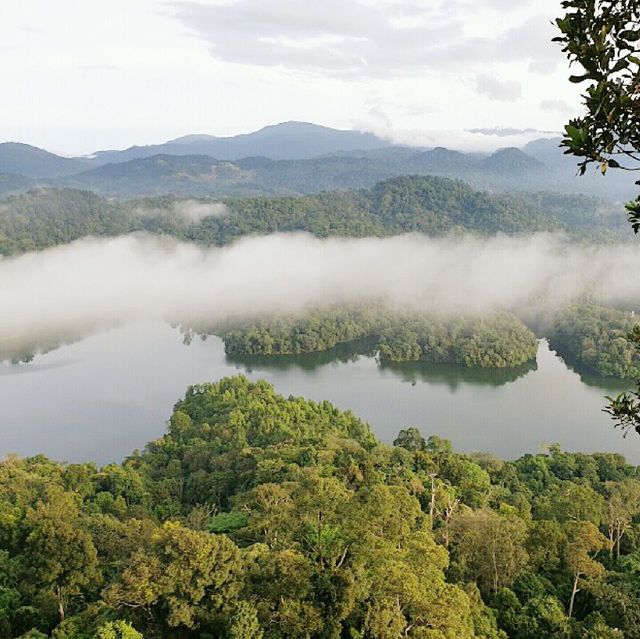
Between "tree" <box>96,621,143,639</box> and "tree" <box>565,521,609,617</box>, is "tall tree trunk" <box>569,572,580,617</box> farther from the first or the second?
"tree" <box>96,621,143,639</box>

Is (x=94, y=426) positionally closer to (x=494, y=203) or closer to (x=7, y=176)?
(x=494, y=203)

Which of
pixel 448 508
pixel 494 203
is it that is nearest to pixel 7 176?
pixel 494 203

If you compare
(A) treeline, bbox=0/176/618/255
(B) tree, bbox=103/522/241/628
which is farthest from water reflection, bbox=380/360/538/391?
(A) treeline, bbox=0/176/618/255

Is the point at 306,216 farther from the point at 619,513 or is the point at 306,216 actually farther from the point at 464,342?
the point at 619,513

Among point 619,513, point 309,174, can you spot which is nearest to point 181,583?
point 619,513

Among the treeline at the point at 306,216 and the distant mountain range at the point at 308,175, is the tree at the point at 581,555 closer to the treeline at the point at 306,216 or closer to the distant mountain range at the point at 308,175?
the treeline at the point at 306,216

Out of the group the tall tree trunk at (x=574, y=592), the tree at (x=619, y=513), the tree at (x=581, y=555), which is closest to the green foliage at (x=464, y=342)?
the tree at (x=619, y=513)

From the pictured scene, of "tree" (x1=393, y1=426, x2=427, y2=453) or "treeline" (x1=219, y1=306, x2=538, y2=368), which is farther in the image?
"treeline" (x1=219, y1=306, x2=538, y2=368)
